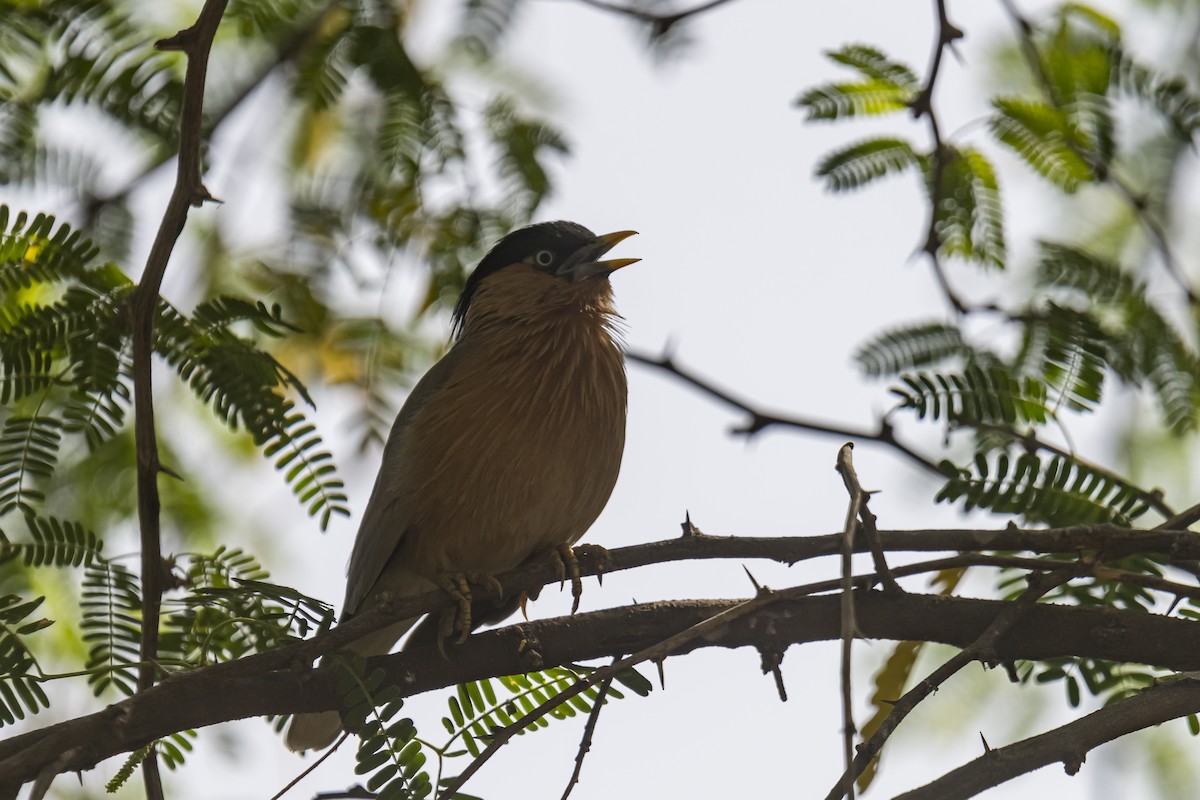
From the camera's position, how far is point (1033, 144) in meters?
4.79

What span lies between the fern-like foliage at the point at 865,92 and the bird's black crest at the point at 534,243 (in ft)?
3.46

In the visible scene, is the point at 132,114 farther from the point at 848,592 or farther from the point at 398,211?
the point at 848,592

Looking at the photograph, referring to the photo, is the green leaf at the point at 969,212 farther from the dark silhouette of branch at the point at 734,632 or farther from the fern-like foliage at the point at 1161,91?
the dark silhouette of branch at the point at 734,632

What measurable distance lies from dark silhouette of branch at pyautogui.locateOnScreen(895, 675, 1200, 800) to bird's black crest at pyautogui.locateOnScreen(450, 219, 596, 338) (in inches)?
119

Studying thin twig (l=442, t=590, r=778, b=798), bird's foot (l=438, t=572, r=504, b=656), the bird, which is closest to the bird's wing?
the bird

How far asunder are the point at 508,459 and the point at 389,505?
479 mm

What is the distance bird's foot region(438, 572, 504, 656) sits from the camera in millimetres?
3623

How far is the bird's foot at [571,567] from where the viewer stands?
4.16 metres

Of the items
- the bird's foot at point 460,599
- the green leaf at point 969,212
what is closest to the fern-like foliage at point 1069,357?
the green leaf at point 969,212

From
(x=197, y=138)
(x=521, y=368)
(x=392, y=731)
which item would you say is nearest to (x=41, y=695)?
(x=392, y=731)

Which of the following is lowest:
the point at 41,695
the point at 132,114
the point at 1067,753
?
the point at 1067,753

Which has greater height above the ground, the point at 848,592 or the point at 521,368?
the point at 521,368

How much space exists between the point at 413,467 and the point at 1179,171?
12.1ft

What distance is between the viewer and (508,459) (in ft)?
14.0
